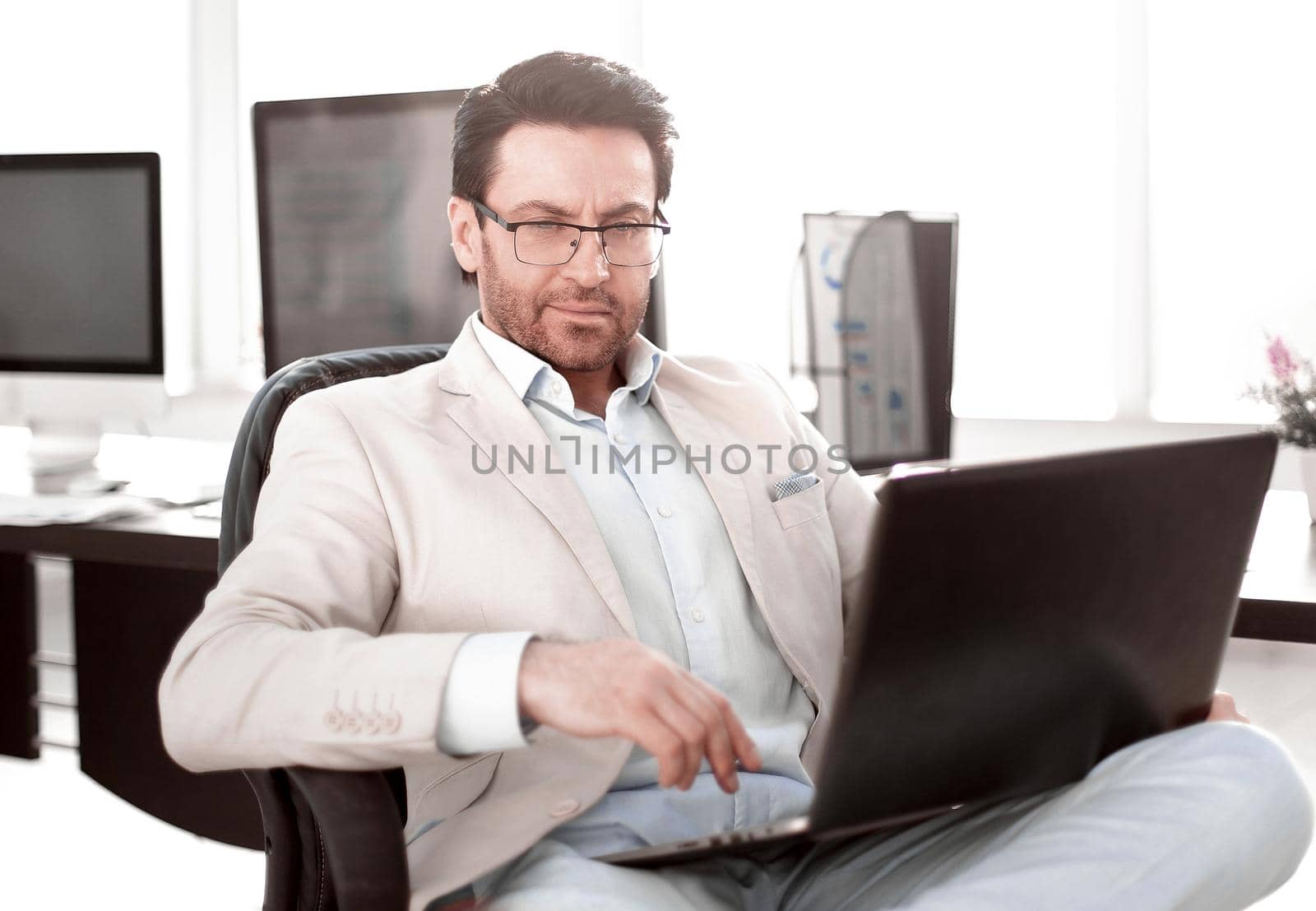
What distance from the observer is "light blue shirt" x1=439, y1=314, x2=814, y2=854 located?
4.11 feet

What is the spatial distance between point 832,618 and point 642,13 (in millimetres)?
3959

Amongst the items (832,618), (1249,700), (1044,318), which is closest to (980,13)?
(1044,318)

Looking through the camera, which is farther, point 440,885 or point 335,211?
point 335,211

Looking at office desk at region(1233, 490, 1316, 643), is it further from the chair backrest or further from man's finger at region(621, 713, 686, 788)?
the chair backrest

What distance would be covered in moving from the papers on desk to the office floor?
2.73 feet

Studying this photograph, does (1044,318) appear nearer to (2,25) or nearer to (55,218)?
(55,218)

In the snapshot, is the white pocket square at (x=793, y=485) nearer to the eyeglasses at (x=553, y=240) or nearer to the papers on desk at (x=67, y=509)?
the eyeglasses at (x=553, y=240)

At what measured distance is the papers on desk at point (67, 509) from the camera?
1.99 metres

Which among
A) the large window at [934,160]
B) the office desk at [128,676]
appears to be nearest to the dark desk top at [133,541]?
the office desk at [128,676]

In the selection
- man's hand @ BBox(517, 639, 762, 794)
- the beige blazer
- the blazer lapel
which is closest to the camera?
man's hand @ BBox(517, 639, 762, 794)

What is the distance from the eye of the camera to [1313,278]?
410 cm

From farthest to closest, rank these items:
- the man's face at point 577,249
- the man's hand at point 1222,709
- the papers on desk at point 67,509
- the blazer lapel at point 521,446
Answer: the papers on desk at point 67,509
the man's face at point 577,249
the blazer lapel at point 521,446
the man's hand at point 1222,709

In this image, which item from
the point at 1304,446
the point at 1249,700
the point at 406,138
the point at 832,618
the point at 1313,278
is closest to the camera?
the point at 832,618

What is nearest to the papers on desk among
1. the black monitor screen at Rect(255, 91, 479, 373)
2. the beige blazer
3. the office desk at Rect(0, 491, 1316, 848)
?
the office desk at Rect(0, 491, 1316, 848)
